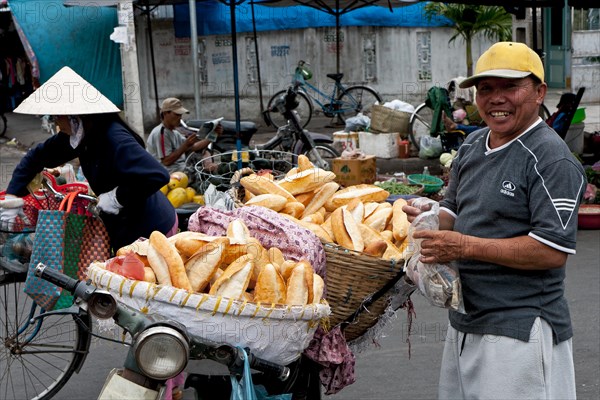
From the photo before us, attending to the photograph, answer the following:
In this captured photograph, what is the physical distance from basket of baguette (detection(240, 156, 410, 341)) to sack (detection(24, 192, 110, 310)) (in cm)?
80

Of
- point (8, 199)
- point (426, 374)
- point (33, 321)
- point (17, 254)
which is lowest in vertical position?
point (426, 374)

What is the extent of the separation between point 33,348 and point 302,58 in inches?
524

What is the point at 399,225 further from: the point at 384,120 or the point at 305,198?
the point at 384,120

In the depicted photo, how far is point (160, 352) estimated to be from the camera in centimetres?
223

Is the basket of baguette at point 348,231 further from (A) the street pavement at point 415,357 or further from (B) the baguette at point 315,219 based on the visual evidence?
(A) the street pavement at point 415,357

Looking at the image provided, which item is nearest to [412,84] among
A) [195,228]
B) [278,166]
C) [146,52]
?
[146,52]

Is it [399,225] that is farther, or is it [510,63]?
[399,225]

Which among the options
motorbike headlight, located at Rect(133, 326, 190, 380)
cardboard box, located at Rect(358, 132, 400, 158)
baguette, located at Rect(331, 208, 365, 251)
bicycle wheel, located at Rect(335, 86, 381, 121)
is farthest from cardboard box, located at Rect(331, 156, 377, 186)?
motorbike headlight, located at Rect(133, 326, 190, 380)

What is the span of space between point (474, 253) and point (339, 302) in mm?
650

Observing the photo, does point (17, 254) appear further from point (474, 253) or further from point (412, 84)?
point (412, 84)

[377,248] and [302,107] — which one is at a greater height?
[377,248]

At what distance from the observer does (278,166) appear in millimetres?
7004

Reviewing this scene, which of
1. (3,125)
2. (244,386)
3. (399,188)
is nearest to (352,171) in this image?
(399,188)

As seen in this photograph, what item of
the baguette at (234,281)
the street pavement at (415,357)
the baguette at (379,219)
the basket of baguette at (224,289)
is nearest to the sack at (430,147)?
the street pavement at (415,357)
